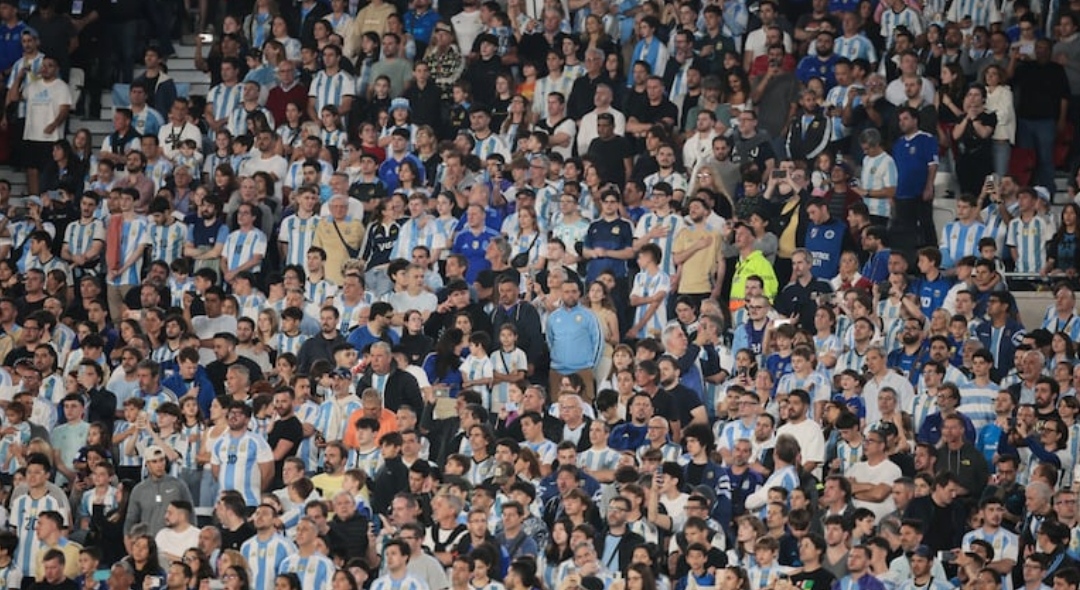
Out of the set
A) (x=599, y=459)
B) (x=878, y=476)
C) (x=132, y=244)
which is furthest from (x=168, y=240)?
(x=878, y=476)

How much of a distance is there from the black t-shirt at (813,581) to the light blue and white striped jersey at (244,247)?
23.3ft

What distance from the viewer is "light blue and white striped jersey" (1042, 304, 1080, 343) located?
1984cm

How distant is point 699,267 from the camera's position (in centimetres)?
2070

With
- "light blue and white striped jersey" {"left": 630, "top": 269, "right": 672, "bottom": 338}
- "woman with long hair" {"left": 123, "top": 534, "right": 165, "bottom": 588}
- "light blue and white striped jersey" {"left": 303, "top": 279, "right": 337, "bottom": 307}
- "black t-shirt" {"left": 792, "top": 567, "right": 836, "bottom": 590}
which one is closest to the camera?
"black t-shirt" {"left": 792, "top": 567, "right": 836, "bottom": 590}

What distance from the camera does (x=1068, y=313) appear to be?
1989cm

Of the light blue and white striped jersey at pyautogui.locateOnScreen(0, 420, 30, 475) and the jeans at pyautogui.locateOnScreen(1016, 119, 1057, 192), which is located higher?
the jeans at pyautogui.locateOnScreen(1016, 119, 1057, 192)

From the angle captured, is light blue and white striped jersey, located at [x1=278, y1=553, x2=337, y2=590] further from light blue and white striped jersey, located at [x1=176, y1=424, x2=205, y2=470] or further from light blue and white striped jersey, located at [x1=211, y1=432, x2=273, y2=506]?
light blue and white striped jersey, located at [x1=176, y1=424, x2=205, y2=470]

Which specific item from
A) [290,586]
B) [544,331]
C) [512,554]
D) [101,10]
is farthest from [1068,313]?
[101,10]

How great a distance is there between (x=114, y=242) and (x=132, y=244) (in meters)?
0.18

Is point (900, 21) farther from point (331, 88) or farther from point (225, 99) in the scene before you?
point (225, 99)

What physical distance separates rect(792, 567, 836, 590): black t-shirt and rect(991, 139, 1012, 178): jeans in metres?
6.68

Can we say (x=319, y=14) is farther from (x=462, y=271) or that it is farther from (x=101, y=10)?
(x=462, y=271)

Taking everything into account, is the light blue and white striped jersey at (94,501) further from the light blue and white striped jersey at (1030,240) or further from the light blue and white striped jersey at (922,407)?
the light blue and white striped jersey at (1030,240)

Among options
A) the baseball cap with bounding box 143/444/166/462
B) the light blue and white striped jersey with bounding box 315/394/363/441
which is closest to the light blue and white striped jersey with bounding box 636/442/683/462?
the light blue and white striped jersey with bounding box 315/394/363/441
